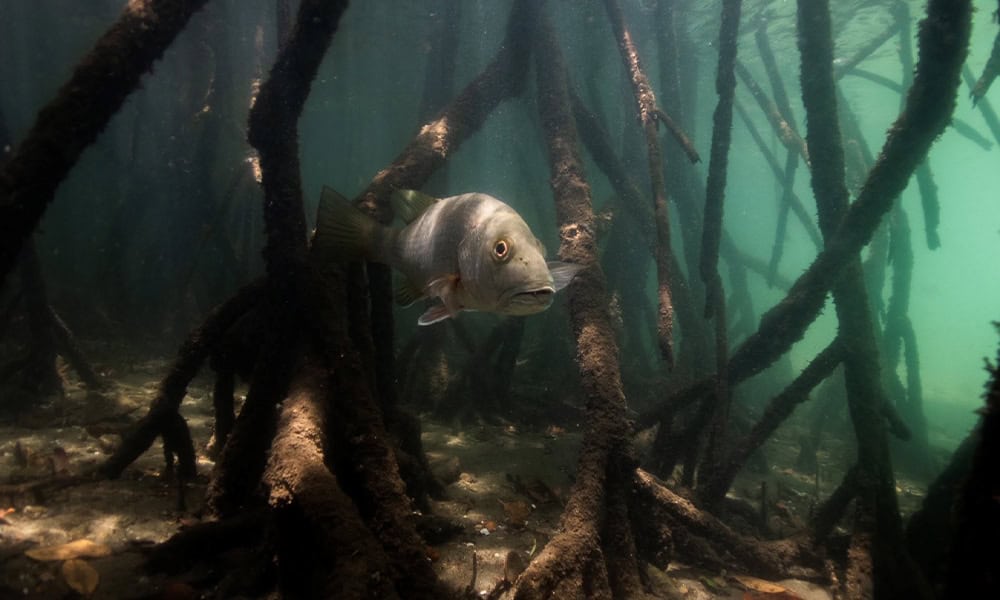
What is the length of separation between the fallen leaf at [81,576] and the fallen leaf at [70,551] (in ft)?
0.32

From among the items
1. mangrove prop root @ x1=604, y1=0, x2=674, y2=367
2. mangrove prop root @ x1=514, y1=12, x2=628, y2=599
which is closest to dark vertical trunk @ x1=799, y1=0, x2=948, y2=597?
mangrove prop root @ x1=604, y1=0, x2=674, y2=367

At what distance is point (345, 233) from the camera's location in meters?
2.52

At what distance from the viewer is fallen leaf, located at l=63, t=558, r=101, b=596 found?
9.12 feet

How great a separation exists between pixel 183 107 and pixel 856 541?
19174 millimetres

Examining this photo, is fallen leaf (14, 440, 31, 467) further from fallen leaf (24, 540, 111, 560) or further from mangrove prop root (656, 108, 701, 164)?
mangrove prop root (656, 108, 701, 164)

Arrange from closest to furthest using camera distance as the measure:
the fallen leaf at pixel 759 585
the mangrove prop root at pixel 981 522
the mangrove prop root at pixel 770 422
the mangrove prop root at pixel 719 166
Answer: the mangrove prop root at pixel 981 522
the fallen leaf at pixel 759 585
the mangrove prop root at pixel 770 422
the mangrove prop root at pixel 719 166

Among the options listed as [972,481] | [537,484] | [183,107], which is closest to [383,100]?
[183,107]

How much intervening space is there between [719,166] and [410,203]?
5285 millimetres

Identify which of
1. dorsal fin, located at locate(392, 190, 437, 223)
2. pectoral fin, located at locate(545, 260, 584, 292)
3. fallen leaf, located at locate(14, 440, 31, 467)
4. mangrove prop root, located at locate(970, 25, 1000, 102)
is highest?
mangrove prop root, located at locate(970, 25, 1000, 102)

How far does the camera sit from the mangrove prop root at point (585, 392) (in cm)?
288

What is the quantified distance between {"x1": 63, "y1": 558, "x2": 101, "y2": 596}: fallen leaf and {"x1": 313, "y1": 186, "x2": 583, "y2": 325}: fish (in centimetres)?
239

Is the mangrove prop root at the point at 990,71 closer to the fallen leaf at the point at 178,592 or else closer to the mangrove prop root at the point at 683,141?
the mangrove prop root at the point at 683,141

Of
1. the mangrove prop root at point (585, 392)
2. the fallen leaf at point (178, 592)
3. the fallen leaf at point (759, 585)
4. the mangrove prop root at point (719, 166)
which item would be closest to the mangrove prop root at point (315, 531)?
the fallen leaf at point (178, 592)

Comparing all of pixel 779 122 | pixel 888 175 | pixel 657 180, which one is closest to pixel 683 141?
pixel 657 180
